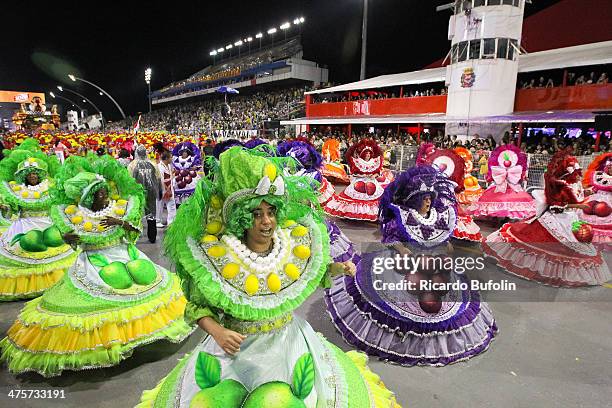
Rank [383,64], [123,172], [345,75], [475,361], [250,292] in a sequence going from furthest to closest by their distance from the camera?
[345,75]
[383,64]
[123,172]
[475,361]
[250,292]

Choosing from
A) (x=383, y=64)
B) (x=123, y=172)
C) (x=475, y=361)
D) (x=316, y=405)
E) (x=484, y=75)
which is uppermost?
(x=383, y=64)

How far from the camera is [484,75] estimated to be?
16.6m

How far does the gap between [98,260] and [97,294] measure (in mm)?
384

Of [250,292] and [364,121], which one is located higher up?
[364,121]

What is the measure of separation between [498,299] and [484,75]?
1394 cm

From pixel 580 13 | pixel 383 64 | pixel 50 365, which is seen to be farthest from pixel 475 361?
pixel 383 64

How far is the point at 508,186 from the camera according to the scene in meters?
8.79

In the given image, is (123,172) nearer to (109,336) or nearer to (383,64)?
(109,336)

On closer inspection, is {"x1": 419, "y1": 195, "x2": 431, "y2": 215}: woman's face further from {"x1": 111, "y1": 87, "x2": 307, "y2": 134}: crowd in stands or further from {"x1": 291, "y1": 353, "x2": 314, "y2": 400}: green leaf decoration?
{"x1": 111, "y1": 87, "x2": 307, "y2": 134}: crowd in stands

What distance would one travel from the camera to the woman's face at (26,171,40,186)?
214 inches

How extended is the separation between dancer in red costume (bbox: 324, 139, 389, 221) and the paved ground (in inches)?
184

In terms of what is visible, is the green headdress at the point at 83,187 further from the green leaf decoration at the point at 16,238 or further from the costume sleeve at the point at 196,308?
the costume sleeve at the point at 196,308

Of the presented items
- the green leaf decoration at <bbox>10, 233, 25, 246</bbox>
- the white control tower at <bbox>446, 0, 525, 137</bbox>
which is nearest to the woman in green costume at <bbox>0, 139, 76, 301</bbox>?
the green leaf decoration at <bbox>10, 233, 25, 246</bbox>

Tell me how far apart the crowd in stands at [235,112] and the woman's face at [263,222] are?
89.9ft
